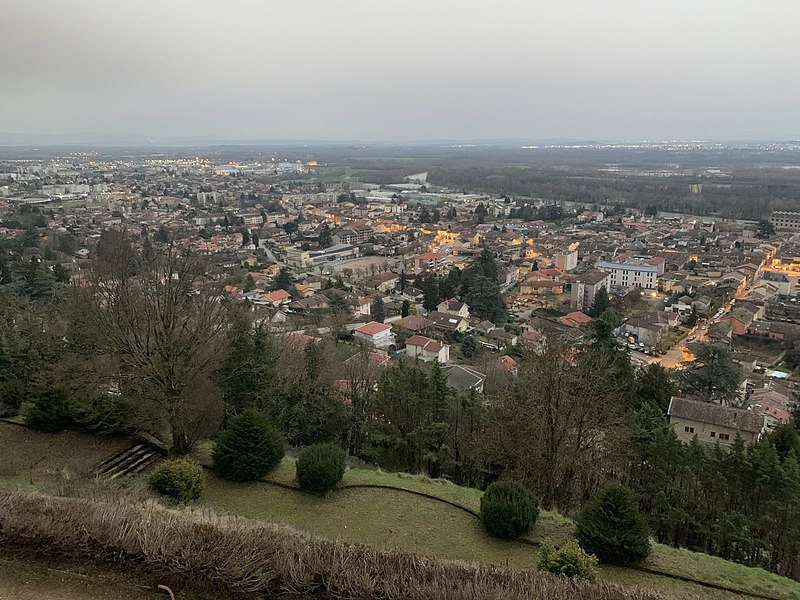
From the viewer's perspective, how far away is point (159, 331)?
7660 mm

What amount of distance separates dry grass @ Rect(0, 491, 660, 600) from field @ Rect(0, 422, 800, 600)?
1.34 metres

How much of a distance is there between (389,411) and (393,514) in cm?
332

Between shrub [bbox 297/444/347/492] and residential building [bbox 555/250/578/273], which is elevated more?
shrub [bbox 297/444/347/492]

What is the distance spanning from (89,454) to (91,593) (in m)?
4.59

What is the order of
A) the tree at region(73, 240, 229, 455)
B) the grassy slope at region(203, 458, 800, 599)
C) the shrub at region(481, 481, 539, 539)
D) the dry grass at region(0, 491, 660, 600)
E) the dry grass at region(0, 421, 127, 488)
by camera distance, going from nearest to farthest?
1. the dry grass at region(0, 491, 660, 600)
2. the grassy slope at region(203, 458, 800, 599)
3. the shrub at region(481, 481, 539, 539)
4. the dry grass at region(0, 421, 127, 488)
5. the tree at region(73, 240, 229, 455)

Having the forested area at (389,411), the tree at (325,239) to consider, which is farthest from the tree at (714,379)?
the tree at (325,239)

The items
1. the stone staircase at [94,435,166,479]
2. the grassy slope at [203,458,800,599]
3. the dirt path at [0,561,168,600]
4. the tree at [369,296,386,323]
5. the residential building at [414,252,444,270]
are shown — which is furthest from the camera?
the residential building at [414,252,444,270]

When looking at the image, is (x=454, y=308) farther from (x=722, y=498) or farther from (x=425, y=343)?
(x=722, y=498)

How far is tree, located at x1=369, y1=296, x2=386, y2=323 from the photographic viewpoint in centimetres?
2784

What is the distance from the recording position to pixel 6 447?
26.5ft

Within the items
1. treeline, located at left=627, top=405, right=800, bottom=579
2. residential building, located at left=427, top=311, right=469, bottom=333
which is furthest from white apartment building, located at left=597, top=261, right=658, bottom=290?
treeline, located at left=627, top=405, right=800, bottom=579

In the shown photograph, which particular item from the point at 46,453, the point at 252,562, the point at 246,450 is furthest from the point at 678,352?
the point at 252,562

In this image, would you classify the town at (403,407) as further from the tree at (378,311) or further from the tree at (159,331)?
the tree at (378,311)

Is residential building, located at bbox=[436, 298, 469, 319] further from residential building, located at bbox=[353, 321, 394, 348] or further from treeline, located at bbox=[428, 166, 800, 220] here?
treeline, located at bbox=[428, 166, 800, 220]
